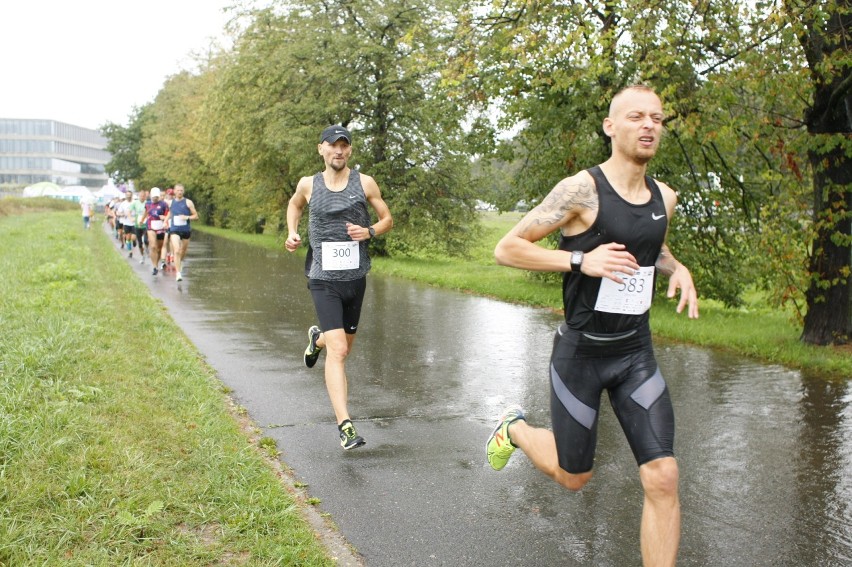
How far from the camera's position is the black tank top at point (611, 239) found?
11.9 ft

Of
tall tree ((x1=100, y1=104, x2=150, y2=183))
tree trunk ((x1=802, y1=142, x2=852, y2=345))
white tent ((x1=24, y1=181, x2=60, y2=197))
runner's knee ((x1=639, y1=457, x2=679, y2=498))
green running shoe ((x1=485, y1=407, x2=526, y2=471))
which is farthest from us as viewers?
white tent ((x1=24, y1=181, x2=60, y2=197))

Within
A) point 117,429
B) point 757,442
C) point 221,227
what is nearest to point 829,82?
point 757,442

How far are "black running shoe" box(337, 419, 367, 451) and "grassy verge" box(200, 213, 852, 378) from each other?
207 inches

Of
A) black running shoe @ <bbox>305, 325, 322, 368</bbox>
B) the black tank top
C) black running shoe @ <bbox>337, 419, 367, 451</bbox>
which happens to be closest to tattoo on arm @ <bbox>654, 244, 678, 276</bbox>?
the black tank top

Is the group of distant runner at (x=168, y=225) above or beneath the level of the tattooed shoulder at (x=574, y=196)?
beneath

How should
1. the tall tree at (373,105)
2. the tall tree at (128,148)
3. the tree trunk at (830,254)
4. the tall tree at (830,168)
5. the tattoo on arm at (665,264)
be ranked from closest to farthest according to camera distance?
the tattoo on arm at (665,264) → the tall tree at (830,168) → the tree trunk at (830,254) → the tall tree at (373,105) → the tall tree at (128,148)

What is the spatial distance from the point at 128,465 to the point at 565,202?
2.78 meters

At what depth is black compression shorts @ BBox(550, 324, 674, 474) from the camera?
3588 millimetres

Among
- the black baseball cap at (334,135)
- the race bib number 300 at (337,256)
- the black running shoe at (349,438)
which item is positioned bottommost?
the black running shoe at (349,438)

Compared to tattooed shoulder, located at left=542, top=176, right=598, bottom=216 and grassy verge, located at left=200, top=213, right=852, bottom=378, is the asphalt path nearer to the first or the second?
tattooed shoulder, located at left=542, top=176, right=598, bottom=216

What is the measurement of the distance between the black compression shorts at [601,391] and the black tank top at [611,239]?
6cm

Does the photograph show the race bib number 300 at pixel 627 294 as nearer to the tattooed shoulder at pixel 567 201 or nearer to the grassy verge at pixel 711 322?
the tattooed shoulder at pixel 567 201

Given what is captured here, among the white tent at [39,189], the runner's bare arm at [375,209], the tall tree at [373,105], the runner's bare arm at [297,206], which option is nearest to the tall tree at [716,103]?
the runner's bare arm at [375,209]

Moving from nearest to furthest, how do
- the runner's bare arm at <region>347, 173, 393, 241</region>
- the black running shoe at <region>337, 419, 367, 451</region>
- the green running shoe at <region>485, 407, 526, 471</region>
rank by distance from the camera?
the green running shoe at <region>485, 407, 526, 471</region> → the black running shoe at <region>337, 419, 367, 451</region> → the runner's bare arm at <region>347, 173, 393, 241</region>
